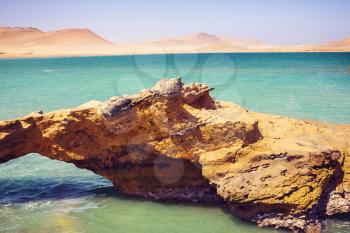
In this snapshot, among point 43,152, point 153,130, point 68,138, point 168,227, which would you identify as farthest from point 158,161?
point 43,152

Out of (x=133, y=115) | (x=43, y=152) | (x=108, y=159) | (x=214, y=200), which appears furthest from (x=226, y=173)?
(x=43, y=152)

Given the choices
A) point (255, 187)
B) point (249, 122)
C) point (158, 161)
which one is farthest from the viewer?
point (158, 161)

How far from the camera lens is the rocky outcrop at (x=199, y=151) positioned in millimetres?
7484

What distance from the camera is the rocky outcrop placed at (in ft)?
24.6

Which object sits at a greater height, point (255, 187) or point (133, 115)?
point (133, 115)

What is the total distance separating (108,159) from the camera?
8945 mm

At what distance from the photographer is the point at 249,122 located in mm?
8008

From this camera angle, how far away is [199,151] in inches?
321

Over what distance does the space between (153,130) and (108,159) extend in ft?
4.93

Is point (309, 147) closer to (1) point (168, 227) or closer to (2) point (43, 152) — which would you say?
(1) point (168, 227)

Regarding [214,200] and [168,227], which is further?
[214,200]

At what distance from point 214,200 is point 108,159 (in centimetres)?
276

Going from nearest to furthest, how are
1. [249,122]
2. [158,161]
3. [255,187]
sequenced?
[255,187] < [249,122] < [158,161]

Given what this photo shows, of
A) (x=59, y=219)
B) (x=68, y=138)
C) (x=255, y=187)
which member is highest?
(x=68, y=138)
